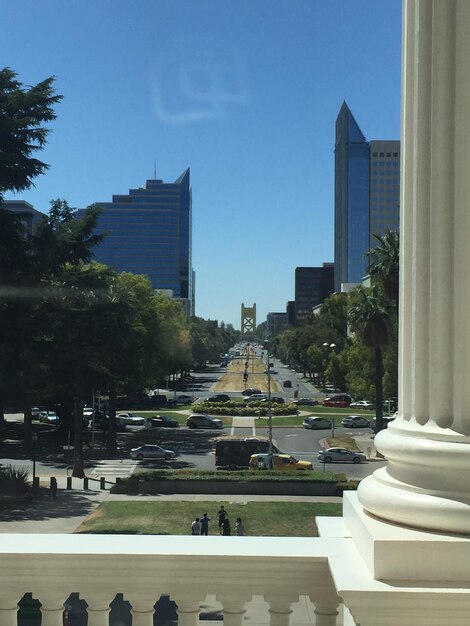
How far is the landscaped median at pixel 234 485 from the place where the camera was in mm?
27141

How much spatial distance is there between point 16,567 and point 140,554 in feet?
1.79

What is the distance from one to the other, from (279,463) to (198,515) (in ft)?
34.3

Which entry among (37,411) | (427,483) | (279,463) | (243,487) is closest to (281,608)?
(427,483)

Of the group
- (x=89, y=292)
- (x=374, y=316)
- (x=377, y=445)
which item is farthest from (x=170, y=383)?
(x=377, y=445)

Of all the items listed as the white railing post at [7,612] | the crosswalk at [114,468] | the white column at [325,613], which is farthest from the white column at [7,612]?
the crosswalk at [114,468]

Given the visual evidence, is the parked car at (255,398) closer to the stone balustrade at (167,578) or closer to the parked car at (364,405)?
the parked car at (364,405)

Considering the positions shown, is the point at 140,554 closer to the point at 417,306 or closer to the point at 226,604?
the point at 226,604

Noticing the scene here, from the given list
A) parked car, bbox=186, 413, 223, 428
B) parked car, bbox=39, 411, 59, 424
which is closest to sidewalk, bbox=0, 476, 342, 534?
parked car, bbox=186, 413, 223, 428

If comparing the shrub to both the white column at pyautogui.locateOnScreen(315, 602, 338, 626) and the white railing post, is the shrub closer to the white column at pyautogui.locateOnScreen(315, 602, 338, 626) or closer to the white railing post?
the white railing post

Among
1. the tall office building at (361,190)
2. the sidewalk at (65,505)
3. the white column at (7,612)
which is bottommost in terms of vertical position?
the sidewalk at (65,505)

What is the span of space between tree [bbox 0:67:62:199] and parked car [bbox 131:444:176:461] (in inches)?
811

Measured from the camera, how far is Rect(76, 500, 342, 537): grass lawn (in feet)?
66.3

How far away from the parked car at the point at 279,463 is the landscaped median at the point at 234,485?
4.22 meters

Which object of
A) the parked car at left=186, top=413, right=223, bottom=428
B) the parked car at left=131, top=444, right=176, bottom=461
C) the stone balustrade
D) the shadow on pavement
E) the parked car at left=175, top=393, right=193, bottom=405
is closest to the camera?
the stone balustrade
